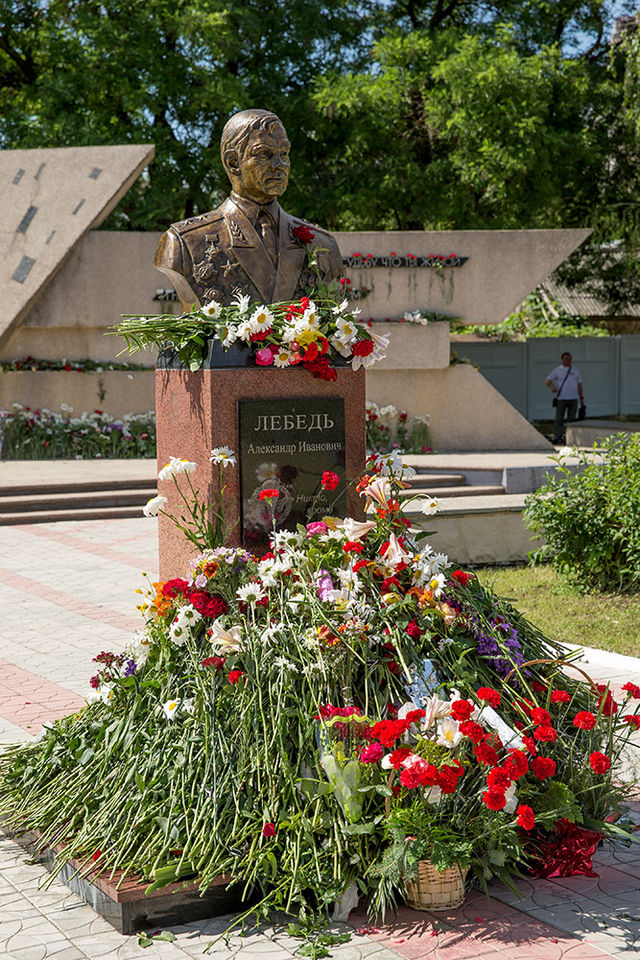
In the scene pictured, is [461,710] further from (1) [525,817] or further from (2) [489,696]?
(1) [525,817]

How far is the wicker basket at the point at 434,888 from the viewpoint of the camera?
3334mm

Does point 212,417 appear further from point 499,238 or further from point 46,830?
point 499,238

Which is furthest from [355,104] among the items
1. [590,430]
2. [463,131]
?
[590,430]

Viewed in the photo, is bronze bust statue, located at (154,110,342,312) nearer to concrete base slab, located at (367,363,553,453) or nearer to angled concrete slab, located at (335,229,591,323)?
angled concrete slab, located at (335,229,591,323)

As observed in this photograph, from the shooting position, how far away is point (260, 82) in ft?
64.0

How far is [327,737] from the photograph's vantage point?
11.7 ft

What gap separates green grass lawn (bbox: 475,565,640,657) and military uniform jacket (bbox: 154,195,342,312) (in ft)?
7.23

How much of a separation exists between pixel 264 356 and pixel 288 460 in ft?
1.36

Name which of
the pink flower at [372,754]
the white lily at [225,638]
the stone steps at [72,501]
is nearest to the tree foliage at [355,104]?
the stone steps at [72,501]

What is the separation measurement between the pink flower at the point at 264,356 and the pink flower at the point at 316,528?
26.1 inches

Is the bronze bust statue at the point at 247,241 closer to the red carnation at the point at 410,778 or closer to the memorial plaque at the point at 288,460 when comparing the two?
the memorial plaque at the point at 288,460

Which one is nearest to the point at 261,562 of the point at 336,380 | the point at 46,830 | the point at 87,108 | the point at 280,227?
the point at 336,380

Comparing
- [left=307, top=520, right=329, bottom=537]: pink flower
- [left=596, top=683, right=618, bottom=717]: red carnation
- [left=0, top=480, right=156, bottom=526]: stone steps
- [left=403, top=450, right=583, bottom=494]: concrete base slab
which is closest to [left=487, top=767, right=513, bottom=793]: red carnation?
[left=596, top=683, right=618, bottom=717]: red carnation

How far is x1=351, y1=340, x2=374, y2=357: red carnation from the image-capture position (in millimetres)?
4496
